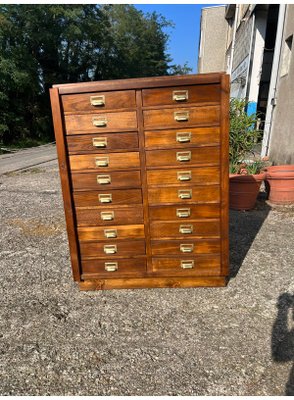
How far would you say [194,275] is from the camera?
8.64ft

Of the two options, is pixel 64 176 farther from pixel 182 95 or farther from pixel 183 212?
pixel 182 95

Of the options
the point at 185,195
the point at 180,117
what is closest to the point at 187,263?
the point at 185,195

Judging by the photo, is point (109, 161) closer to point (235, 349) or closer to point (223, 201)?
point (223, 201)

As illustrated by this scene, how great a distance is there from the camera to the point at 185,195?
2436 mm

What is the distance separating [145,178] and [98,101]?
2.34ft

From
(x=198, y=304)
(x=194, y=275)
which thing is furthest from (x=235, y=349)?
(x=194, y=275)

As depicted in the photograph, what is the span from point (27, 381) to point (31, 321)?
59 cm

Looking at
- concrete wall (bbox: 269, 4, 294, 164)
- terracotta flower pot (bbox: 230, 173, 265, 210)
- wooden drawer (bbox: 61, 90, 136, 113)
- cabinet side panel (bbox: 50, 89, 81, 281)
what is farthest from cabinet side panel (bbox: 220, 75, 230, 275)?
concrete wall (bbox: 269, 4, 294, 164)

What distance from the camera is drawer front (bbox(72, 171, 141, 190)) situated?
243 cm

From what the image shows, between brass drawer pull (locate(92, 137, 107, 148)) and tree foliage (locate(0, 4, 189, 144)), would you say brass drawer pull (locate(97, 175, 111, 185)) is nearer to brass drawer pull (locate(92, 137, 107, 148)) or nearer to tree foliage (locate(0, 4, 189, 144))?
brass drawer pull (locate(92, 137, 107, 148))

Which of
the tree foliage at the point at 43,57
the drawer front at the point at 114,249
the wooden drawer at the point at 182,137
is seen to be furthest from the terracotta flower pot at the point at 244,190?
the tree foliage at the point at 43,57

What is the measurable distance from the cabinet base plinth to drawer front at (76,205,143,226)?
576 millimetres

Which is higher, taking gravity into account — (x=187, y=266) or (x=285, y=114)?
(x=285, y=114)

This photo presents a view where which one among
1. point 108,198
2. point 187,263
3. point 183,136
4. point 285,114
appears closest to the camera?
point 183,136
